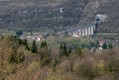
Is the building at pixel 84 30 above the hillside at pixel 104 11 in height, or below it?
below

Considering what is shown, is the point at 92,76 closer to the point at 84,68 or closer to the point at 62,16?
the point at 84,68

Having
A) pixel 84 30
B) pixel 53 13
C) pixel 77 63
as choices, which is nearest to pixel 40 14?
pixel 53 13

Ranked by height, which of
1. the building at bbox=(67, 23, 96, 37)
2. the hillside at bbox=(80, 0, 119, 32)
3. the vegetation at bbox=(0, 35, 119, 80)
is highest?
the vegetation at bbox=(0, 35, 119, 80)

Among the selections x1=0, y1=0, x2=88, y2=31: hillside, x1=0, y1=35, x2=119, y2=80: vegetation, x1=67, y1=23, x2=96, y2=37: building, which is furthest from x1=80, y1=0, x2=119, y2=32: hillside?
x1=0, y1=35, x2=119, y2=80: vegetation

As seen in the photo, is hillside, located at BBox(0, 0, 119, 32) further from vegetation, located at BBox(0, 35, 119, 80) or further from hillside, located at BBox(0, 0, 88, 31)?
vegetation, located at BBox(0, 35, 119, 80)

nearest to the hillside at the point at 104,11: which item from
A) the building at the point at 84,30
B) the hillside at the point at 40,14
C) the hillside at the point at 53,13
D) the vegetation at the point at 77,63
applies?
the hillside at the point at 53,13

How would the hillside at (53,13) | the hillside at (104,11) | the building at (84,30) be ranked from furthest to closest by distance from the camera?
the hillside at (104,11) → the hillside at (53,13) → the building at (84,30)

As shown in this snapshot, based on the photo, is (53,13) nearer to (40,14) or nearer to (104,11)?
(40,14)

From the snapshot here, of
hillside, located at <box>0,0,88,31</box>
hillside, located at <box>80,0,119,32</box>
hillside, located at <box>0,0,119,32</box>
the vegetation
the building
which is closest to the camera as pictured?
the vegetation

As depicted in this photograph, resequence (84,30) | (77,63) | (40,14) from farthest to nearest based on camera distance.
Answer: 1. (40,14)
2. (84,30)
3. (77,63)

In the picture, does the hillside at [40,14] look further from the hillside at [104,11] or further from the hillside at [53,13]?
the hillside at [104,11]

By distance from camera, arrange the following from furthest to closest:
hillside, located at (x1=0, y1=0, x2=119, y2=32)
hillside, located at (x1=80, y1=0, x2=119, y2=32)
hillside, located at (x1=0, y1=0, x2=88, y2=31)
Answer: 1. hillside, located at (x1=80, y1=0, x2=119, y2=32)
2. hillside, located at (x1=0, y1=0, x2=88, y2=31)
3. hillside, located at (x1=0, y1=0, x2=119, y2=32)

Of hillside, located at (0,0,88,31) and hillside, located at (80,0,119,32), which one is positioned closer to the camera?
hillside, located at (0,0,88,31)

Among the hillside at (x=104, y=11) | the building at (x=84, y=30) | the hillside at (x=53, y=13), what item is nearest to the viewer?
the building at (x=84, y=30)
